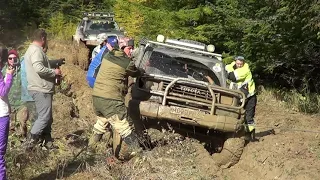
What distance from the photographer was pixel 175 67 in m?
8.31

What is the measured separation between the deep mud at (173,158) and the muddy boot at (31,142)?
8.7 inches

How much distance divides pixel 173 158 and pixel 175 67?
2.13 m

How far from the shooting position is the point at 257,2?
12516mm

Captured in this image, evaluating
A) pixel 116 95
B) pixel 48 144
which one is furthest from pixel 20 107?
pixel 116 95

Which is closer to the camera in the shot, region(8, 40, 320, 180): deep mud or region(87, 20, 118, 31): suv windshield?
region(8, 40, 320, 180): deep mud

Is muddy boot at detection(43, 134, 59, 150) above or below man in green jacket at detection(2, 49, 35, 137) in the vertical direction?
below

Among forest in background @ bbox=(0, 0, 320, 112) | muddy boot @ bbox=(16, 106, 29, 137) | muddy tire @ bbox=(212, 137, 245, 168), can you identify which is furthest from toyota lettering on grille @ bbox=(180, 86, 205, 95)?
forest in background @ bbox=(0, 0, 320, 112)

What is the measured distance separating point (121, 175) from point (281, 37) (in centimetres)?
776

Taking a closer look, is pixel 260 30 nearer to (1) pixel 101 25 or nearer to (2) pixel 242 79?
(2) pixel 242 79

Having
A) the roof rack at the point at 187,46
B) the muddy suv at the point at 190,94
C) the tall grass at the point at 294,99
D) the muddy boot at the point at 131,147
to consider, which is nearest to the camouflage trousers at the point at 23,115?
the muddy suv at the point at 190,94

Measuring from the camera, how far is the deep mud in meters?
5.80

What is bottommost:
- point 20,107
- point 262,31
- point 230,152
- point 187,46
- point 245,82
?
point 230,152

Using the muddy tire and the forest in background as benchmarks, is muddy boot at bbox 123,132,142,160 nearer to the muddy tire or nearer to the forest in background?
the muddy tire

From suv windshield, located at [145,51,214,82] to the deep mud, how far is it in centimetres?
112
